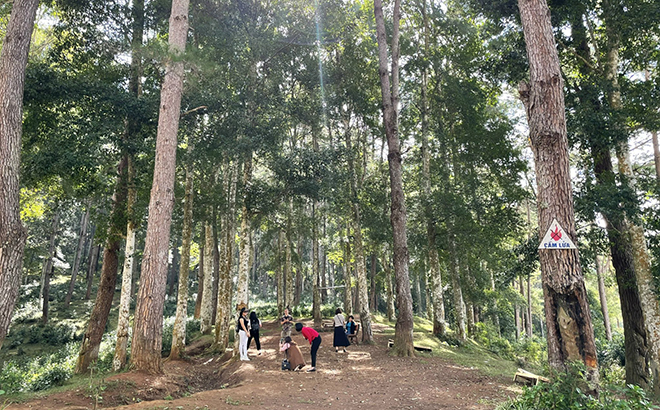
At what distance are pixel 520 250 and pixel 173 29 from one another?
11313 millimetres

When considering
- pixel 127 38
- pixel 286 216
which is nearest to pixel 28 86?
pixel 127 38

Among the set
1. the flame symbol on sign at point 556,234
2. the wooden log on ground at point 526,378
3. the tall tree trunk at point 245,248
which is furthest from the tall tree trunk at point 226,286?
the flame symbol on sign at point 556,234

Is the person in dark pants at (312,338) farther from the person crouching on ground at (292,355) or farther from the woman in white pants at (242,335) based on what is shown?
the woman in white pants at (242,335)

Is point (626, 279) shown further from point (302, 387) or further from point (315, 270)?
point (315, 270)

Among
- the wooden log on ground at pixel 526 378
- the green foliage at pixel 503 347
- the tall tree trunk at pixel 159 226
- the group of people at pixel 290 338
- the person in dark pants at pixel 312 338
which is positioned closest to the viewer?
the tall tree trunk at pixel 159 226

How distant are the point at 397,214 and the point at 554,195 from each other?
716 cm

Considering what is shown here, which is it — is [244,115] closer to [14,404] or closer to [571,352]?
[14,404]

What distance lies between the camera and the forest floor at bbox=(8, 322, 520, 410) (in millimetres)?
6695

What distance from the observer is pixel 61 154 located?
9773 millimetres

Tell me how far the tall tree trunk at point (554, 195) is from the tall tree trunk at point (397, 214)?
22.2ft

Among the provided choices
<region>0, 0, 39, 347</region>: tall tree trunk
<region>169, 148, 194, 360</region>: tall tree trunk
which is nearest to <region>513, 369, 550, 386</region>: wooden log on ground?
<region>0, 0, 39, 347</region>: tall tree trunk

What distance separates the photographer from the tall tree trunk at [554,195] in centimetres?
518

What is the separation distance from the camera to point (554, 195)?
222 inches

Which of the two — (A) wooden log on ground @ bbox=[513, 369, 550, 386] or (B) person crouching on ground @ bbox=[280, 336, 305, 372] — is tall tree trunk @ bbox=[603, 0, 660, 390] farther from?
(B) person crouching on ground @ bbox=[280, 336, 305, 372]
